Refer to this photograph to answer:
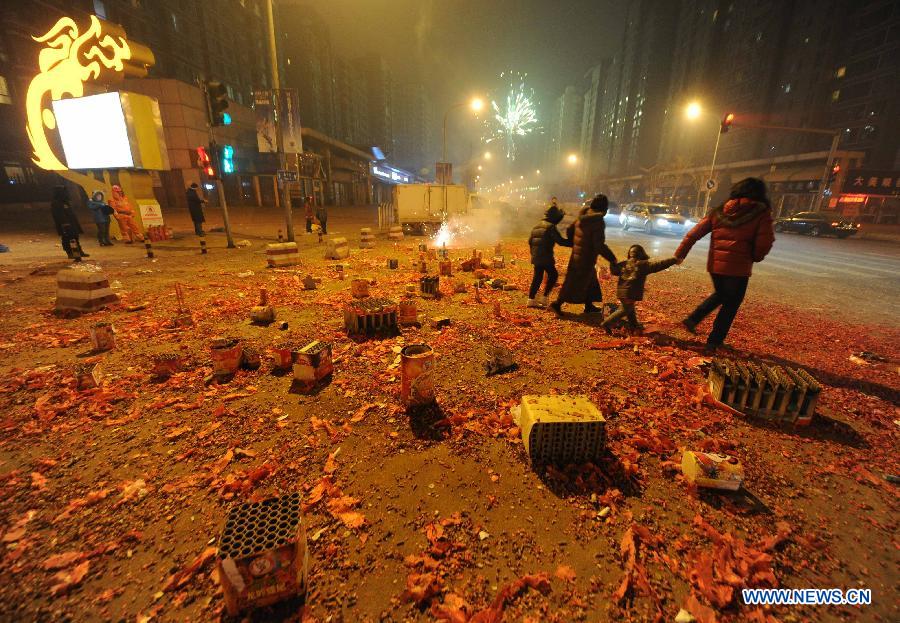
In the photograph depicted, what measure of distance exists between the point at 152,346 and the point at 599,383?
687cm

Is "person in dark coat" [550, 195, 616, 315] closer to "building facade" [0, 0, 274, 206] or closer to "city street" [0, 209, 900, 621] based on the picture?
"city street" [0, 209, 900, 621]

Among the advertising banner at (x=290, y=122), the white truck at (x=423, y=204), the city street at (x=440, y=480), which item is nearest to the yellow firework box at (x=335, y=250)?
the advertising banner at (x=290, y=122)

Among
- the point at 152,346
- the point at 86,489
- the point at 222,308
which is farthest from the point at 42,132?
the point at 86,489

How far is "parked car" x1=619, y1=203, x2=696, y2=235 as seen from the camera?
2323cm

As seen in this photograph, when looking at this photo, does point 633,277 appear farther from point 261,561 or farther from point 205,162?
point 205,162

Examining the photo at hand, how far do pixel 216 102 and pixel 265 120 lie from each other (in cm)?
219

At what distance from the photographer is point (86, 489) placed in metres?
3.18

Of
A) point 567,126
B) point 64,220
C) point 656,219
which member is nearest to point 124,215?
point 64,220

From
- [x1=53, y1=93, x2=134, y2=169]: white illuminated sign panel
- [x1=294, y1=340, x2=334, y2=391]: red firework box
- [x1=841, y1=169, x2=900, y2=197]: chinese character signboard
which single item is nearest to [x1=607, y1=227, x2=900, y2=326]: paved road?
[x1=294, y1=340, x2=334, y2=391]: red firework box

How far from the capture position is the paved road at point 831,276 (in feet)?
29.2

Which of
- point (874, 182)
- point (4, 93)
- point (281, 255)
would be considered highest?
point (4, 93)

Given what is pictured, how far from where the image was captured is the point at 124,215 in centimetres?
1602

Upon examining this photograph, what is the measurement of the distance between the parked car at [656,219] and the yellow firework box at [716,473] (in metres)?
24.1

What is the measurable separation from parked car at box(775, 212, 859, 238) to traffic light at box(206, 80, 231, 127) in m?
35.4
